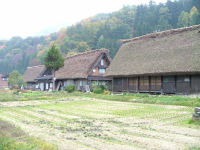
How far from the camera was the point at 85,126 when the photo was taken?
328 inches

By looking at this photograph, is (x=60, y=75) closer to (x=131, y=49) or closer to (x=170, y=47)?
(x=131, y=49)

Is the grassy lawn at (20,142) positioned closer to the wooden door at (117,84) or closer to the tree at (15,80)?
the wooden door at (117,84)

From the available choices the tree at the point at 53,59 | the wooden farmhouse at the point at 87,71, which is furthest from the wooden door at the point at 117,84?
the tree at the point at 53,59

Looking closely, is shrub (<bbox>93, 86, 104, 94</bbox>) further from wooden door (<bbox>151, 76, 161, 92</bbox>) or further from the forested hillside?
the forested hillside

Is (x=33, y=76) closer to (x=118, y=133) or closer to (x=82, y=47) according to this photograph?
(x=82, y=47)

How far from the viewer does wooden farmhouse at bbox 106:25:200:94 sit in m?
19.5

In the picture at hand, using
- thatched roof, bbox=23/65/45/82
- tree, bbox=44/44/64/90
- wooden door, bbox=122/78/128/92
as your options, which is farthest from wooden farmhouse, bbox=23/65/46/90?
wooden door, bbox=122/78/128/92

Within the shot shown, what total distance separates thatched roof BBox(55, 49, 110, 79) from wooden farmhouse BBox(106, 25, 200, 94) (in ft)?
21.0

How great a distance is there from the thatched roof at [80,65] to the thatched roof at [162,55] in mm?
6340

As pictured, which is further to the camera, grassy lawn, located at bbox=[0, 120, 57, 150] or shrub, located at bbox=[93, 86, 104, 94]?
shrub, located at bbox=[93, 86, 104, 94]

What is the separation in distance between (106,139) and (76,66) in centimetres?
2964

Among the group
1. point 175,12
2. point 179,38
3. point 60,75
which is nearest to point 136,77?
point 179,38

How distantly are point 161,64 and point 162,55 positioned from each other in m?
1.41

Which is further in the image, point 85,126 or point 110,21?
point 110,21
